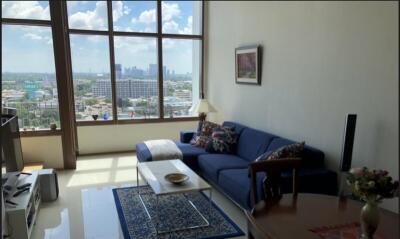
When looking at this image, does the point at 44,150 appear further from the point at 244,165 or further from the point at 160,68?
the point at 244,165

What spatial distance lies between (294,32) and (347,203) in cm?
216

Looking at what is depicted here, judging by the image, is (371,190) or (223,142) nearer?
(371,190)

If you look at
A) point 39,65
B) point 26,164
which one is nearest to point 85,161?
point 26,164

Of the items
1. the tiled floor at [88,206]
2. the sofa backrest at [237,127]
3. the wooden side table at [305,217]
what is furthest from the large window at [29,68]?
the wooden side table at [305,217]

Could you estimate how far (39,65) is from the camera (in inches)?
171

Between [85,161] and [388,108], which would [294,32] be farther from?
[85,161]

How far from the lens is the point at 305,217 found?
156 centimetres

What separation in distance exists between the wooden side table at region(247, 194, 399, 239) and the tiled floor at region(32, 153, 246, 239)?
1.22 metres

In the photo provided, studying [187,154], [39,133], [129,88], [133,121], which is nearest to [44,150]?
[39,133]

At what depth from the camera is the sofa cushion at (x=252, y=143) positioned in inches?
141

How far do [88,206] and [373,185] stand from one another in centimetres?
283

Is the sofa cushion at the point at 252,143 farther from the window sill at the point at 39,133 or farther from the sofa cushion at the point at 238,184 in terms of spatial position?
the window sill at the point at 39,133

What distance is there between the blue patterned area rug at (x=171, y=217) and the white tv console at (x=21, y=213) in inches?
30.8

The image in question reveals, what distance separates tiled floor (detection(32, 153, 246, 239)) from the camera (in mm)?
2666
